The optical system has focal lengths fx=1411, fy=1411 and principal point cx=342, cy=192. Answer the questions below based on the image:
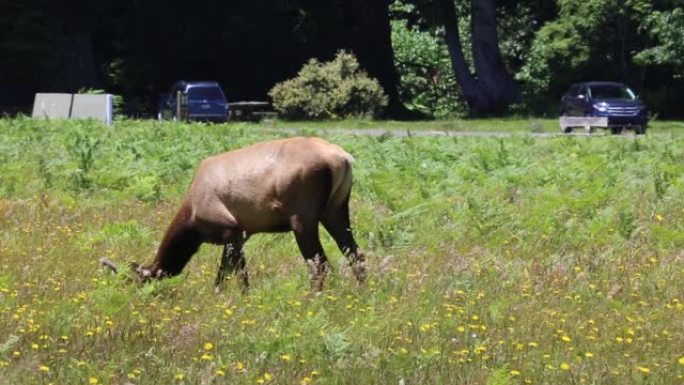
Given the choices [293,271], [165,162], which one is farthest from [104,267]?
[165,162]

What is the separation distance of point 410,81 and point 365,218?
56804mm

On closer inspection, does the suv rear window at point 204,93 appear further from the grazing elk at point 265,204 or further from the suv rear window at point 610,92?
the grazing elk at point 265,204

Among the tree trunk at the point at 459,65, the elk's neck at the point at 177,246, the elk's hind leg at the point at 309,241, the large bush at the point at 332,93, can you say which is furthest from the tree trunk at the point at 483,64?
the elk's hind leg at the point at 309,241

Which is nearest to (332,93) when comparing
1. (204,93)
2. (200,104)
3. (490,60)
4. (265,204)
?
(204,93)

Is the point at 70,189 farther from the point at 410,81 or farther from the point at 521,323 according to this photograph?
the point at 410,81

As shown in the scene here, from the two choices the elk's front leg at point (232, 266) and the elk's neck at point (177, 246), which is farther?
the elk's neck at point (177, 246)

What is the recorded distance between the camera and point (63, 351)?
8.69 metres

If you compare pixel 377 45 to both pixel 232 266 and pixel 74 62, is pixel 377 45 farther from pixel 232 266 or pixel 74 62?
pixel 232 266

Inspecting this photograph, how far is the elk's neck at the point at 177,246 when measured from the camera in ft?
39.4

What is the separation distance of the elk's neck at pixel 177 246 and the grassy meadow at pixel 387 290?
20cm

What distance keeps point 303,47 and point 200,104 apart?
1369cm

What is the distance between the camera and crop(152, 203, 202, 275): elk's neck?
1201 cm

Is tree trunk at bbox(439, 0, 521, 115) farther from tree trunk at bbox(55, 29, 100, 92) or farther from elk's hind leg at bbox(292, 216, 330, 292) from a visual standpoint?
elk's hind leg at bbox(292, 216, 330, 292)

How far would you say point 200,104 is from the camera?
48.4 meters
